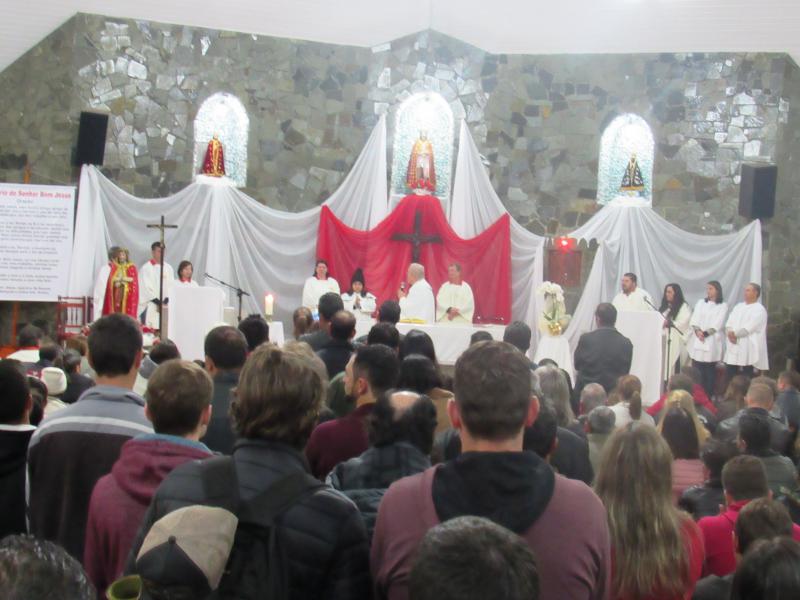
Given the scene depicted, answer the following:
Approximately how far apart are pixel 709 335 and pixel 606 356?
5409 millimetres

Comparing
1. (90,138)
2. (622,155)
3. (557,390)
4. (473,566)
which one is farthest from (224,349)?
(622,155)

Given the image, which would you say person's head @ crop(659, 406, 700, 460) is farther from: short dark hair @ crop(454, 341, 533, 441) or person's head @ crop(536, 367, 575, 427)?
short dark hair @ crop(454, 341, 533, 441)

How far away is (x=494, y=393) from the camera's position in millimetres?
2242

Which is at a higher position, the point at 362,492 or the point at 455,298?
the point at 455,298

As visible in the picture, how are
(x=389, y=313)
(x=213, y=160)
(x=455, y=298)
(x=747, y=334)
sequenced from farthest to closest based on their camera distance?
1. (x=213, y=160)
2. (x=455, y=298)
3. (x=747, y=334)
4. (x=389, y=313)

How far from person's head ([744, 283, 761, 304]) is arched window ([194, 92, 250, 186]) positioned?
6.59 metres

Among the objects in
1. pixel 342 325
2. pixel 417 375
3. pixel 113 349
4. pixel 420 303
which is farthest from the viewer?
pixel 420 303

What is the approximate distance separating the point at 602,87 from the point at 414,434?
12256mm

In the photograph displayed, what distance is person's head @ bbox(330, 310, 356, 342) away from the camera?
542cm

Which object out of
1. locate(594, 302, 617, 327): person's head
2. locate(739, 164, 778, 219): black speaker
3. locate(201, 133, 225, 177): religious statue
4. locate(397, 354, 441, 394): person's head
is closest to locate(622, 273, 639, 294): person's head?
locate(739, 164, 778, 219): black speaker

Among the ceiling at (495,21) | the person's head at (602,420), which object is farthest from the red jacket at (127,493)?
the ceiling at (495,21)

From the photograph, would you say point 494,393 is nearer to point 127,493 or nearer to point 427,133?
point 127,493

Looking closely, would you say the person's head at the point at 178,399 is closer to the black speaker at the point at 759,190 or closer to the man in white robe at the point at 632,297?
the man in white robe at the point at 632,297

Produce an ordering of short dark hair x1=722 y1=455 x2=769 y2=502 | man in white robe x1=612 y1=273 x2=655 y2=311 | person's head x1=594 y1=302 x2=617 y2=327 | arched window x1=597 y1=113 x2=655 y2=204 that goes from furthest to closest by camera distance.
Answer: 1. arched window x1=597 y1=113 x2=655 y2=204
2. man in white robe x1=612 y1=273 x2=655 y2=311
3. person's head x1=594 y1=302 x2=617 y2=327
4. short dark hair x1=722 y1=455 x2=769 y2=502
